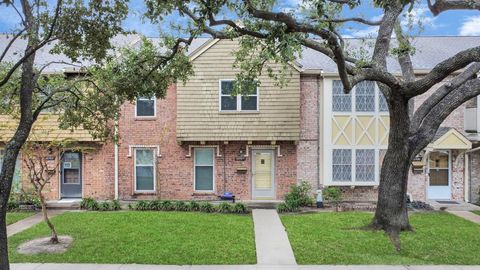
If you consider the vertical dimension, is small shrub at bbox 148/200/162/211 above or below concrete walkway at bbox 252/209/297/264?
above

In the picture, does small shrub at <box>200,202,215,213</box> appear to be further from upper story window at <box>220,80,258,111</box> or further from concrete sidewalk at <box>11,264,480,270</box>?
concrete sidewalk at <box>11,264,480,270</box>

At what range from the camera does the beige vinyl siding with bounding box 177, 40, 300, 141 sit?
52.8ft

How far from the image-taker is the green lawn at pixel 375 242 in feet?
30.3

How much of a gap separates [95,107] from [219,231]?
4.55 meters


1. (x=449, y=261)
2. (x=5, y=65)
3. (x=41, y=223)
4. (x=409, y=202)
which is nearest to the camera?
(x=449, y=261)

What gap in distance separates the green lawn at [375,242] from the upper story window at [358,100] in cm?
447

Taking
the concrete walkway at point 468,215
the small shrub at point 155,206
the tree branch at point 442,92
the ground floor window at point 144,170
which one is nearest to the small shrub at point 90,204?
the small shrub at point 155,206

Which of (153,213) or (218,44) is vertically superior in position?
(218,44)

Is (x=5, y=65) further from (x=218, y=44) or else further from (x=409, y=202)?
(x=409, y=202)

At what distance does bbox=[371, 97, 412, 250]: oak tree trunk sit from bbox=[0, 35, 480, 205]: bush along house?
4733mm

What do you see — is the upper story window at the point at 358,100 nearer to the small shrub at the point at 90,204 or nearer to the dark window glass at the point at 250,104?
the dark window glass at the point at 250,104

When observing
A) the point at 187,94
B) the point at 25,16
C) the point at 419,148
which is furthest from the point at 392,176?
the point at 25,16

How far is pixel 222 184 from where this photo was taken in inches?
659

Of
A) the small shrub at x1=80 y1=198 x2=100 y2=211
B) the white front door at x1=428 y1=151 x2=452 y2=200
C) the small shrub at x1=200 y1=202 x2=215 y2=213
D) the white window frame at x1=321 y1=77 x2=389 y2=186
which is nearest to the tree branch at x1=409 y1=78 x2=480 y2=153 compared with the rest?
the white window frame at x1=321 y1=77 x2=389 y2=186
